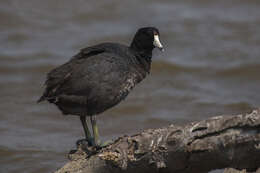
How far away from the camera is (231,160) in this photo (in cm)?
492

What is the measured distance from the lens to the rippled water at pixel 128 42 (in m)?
10.2

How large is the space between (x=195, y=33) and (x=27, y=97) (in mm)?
4424

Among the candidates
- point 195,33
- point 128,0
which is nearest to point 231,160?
point 195,33

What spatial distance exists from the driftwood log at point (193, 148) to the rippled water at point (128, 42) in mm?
3489

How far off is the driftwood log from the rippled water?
3489mm

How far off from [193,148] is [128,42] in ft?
28.4

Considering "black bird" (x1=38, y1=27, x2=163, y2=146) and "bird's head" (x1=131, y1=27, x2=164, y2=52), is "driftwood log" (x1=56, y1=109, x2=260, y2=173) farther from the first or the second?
"bird's head" (x1=131, y1=27, x2=164, y2=52)

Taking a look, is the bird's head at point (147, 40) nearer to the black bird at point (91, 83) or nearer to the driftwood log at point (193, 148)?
the black bird at point (91, 83)

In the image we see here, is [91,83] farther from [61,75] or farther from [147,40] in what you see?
[147,40]

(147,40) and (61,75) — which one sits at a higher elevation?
(147,40)

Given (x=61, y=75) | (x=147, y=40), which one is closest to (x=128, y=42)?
(x=147, y=40)

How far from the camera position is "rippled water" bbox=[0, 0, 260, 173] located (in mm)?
10234

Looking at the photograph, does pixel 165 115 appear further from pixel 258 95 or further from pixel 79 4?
pixel 79 4

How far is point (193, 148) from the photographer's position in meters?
4.94
